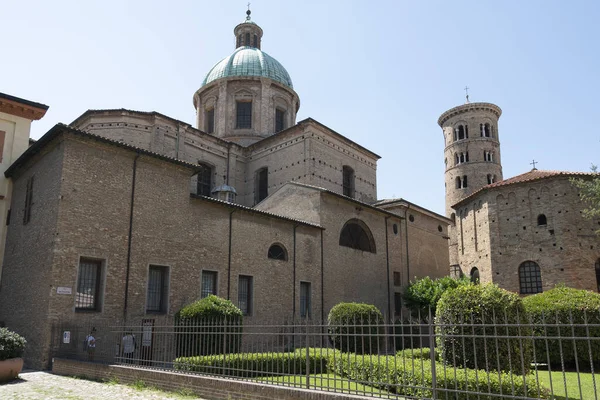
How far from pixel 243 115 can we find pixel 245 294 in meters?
17.0

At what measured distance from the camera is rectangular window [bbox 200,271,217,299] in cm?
1741

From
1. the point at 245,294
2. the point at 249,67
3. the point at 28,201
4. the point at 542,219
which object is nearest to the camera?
the point at 28,201

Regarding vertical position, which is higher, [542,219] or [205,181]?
[205,181]

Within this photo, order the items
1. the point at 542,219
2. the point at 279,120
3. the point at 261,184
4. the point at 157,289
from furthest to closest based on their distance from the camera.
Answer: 1. the point at 279,120
2. the point at 261,184
3. the point at 542,219
4. the point at 157,289

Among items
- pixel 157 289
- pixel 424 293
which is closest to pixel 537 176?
pixel 424 293

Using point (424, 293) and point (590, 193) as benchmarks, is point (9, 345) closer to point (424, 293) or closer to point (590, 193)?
point (424, 293)

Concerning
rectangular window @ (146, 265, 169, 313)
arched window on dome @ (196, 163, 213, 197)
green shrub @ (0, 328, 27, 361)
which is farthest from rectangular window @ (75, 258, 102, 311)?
arched window on dome @ (196, 163, 213, 197)

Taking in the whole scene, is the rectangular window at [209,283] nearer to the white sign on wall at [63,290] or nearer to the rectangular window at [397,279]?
the white sign on wall at [63,290]

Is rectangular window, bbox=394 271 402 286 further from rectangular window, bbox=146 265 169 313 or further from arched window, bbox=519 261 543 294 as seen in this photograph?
rectangular window, bbox=146 265 169 313

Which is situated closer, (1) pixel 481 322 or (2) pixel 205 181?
(1) pixel 481 322

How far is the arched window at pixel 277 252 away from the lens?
20.3 meters

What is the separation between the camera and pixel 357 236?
84.1ft

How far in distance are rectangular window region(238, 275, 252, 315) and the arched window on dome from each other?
10.1 m

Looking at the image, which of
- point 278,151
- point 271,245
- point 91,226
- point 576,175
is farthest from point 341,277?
point 576,175
